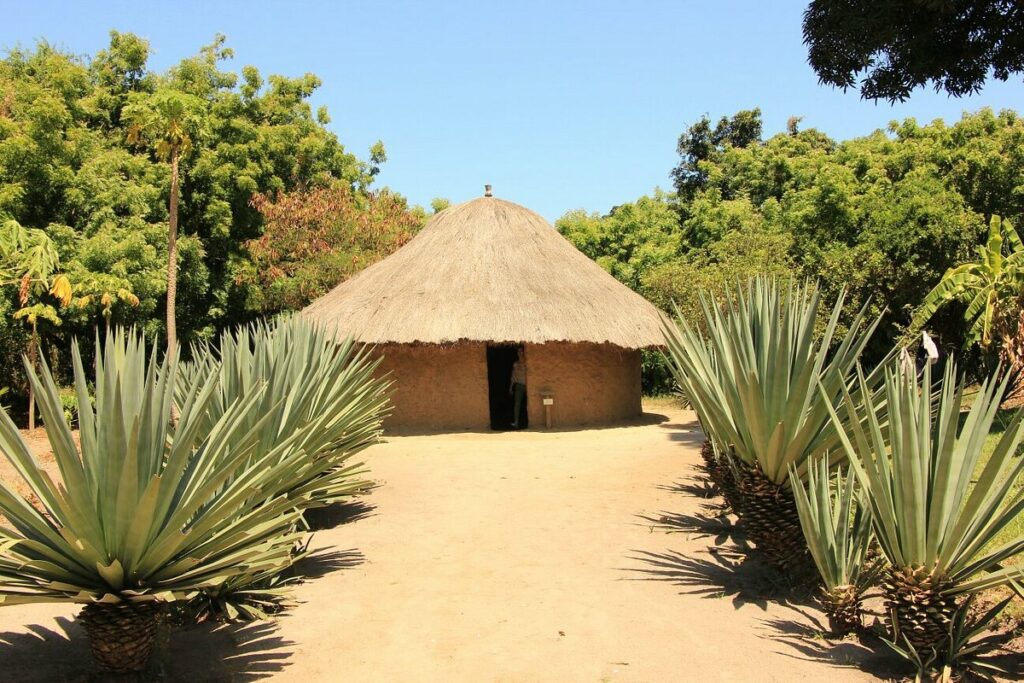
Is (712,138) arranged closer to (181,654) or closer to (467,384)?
(467,384)

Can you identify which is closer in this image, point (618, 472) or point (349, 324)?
point (618, 472)

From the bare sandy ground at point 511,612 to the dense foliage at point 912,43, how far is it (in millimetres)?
5067

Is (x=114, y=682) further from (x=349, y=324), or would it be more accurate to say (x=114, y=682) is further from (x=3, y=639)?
(x=349, y=324)

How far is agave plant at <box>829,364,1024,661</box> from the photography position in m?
4.34

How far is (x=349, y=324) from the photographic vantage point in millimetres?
15281

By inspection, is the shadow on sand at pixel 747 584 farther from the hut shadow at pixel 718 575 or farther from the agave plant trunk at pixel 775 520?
the agave plant trunk at pixel 775 520

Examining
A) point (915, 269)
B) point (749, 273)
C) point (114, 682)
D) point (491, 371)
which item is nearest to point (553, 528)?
point (114, 682)

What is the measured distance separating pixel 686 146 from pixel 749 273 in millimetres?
16774

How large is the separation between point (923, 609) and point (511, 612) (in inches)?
93.4

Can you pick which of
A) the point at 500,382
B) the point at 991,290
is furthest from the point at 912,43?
the point at 500,382

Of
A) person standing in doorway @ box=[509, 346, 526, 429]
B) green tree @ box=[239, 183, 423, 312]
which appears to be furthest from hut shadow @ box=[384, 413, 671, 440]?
green tree @ box=[239, 183, 423, 312]

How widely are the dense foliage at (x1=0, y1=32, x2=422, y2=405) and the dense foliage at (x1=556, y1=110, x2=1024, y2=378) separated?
7.95m

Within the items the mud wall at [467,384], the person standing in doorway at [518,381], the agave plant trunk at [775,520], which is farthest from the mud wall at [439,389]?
the agave plant trunk at [775,520]

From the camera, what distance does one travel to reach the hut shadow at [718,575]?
592 centimetres
